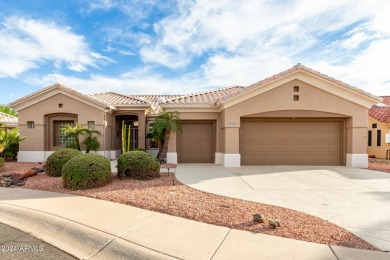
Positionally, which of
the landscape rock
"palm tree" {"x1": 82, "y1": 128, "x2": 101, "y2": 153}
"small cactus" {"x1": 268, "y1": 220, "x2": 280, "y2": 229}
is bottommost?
the landscape rock

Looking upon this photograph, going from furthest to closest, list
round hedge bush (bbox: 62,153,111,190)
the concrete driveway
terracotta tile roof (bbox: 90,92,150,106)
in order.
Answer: terracotta tile roof (bbox: 90,92,150,106)
round hedge bush (bbox: 62,153,111,190)
the concrete driveway

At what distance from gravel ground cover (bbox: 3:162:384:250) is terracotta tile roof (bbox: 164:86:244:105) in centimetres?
659

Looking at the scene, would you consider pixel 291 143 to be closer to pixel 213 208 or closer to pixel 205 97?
pixel 205 97

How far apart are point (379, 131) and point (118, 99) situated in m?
19.8

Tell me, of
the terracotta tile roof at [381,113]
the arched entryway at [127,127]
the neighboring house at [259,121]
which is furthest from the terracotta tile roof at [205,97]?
the terracotta tile roof at [381,113]

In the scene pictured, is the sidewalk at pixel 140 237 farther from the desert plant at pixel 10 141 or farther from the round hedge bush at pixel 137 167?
the desert plant at pixel 10 141

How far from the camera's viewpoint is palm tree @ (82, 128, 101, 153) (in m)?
14.7

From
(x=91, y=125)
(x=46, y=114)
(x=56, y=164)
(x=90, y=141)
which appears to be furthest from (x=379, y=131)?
(x=46, y=114)

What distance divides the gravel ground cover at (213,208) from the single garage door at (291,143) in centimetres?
646

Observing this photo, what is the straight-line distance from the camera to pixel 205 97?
1565cm

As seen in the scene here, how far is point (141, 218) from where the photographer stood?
209 inches

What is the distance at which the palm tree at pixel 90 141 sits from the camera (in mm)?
14680

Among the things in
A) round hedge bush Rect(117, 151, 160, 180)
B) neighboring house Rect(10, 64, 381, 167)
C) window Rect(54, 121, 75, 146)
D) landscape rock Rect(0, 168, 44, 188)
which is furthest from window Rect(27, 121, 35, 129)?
round hedge bush Rect(117, 151, 160, 180)

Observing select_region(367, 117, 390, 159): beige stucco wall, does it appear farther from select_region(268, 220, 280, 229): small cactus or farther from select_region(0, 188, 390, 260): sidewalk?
select_region(0, 188, 390, 260): sidewalk
